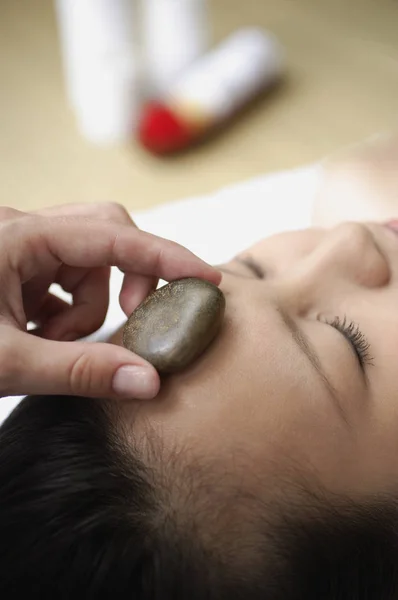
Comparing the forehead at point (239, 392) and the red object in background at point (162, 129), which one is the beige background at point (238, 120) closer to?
the red object in background at point (162, 129)

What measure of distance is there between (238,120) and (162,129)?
0.90ft

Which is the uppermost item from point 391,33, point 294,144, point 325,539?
point 391,33

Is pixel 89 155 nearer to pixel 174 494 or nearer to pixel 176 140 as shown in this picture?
pixel 176 140

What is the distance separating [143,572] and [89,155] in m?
1.63

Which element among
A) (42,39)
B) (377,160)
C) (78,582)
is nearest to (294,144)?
(377,160)

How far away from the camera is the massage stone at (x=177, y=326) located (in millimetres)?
774

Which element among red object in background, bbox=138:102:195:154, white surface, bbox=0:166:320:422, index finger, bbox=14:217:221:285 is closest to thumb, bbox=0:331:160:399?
index finger, bbox=14:217:221:285

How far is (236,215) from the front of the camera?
1.61m

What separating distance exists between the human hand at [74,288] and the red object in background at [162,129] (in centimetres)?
108

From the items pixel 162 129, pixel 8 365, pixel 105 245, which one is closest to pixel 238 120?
pixel 162 129

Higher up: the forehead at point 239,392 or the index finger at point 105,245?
the index finger at point 105,245

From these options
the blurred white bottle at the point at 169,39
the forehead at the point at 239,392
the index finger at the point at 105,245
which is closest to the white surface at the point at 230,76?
the blurred white bottle at the point at 169,39

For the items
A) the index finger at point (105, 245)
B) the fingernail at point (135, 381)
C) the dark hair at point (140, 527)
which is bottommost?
the dark hair at point (140, 527)

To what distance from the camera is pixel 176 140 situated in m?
2.07
